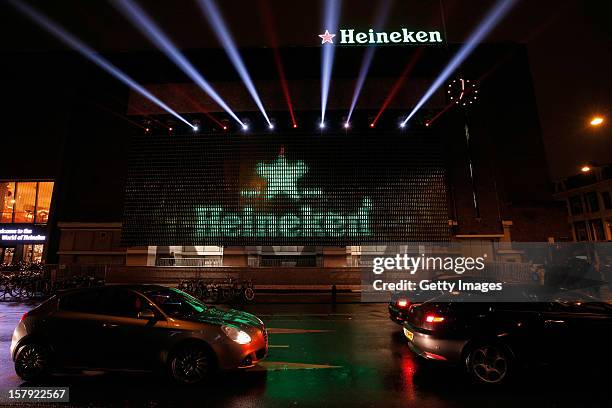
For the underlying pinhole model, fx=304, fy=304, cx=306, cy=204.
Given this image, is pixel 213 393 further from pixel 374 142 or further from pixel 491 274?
pixel 491 274

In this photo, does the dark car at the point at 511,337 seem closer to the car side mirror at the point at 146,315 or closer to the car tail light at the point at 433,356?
the car tail light at the point at 433,356

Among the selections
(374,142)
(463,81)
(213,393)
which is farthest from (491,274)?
(213,393)

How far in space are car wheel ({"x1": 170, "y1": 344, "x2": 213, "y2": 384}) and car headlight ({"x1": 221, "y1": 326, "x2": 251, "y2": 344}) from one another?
40 centimetres

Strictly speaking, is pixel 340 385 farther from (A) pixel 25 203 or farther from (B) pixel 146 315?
(A) pixel 25 203

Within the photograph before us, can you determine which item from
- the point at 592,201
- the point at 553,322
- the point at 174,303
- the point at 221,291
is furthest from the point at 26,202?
the point at 592,201

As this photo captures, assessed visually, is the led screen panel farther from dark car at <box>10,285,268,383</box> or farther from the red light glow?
dark car at <box>10,285,268,383</box>

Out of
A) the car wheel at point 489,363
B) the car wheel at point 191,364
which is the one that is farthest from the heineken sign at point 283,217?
the car wheel at point 191,364

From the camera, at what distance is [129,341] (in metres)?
4.86

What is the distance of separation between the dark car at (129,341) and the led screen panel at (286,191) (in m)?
10.3

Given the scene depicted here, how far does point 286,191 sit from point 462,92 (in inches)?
410

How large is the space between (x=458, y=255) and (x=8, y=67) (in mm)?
28928

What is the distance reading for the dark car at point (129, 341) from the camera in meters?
4.80

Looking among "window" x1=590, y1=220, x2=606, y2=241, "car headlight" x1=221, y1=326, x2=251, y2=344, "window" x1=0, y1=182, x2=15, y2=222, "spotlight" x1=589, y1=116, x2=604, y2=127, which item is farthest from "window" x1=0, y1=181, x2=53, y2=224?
"window" x1=590, y1=220, x2=606, y2=241

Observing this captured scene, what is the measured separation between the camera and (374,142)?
15.8 meters
